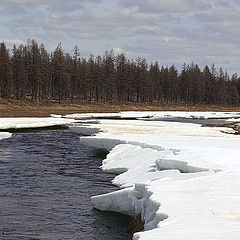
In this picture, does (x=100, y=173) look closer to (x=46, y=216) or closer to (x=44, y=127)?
(x=46, y=216)

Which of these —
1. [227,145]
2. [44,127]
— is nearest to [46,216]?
[227,145]

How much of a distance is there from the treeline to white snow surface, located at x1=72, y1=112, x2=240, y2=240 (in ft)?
231

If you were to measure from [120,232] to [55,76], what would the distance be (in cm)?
8398

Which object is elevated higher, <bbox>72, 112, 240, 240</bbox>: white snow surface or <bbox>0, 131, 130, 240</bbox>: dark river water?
<bbox>72, 112, 240, 240</bbox>: white snow surface

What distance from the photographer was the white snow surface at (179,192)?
23.1 ft

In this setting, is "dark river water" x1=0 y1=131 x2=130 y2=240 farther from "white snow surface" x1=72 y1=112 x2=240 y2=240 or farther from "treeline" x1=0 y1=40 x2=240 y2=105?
"treeline" x1=0 y1=40 x2=240 y2=105

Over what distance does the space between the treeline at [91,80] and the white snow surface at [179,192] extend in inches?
2777

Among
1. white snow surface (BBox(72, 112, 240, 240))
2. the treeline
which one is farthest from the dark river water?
the treeline

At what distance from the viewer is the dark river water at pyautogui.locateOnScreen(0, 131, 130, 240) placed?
34.4ft

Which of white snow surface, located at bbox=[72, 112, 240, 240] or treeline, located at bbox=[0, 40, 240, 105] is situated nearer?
white snow surface, located at bbox=[72, 112, 240, 240]

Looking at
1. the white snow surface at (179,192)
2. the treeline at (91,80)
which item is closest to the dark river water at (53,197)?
the white snow surface at (179,192)

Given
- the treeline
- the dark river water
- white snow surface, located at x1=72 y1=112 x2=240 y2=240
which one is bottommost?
the dark river water

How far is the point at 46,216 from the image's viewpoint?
11617 millimetres

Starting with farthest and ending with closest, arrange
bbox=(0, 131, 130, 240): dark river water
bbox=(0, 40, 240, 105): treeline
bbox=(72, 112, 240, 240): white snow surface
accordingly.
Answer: bbox=(0, 40, 240, 105): treeline → bbox=(0, 131, 130, 240): dark river water → bbox=(72, 112, 240, 240): white snow surface
